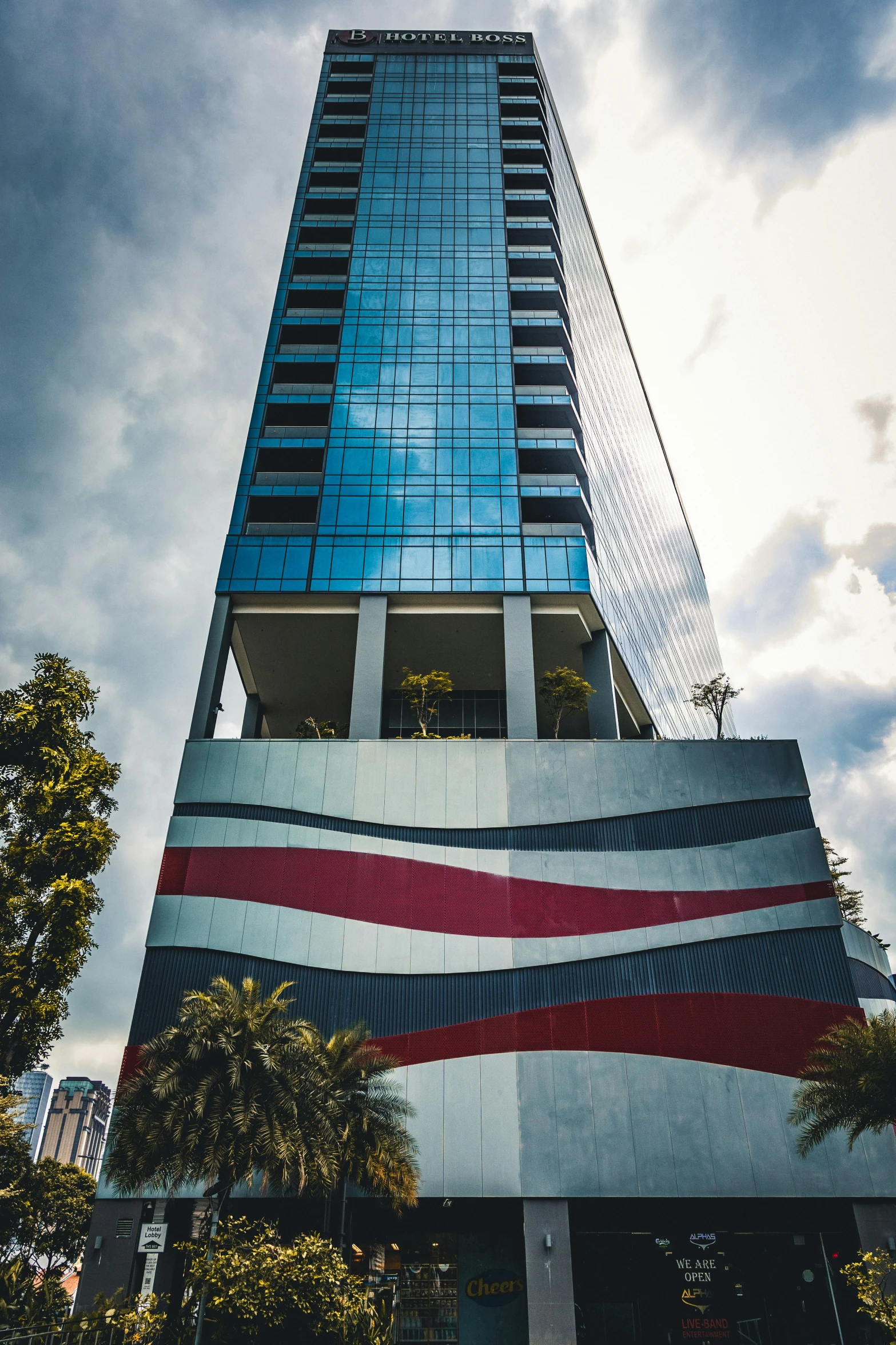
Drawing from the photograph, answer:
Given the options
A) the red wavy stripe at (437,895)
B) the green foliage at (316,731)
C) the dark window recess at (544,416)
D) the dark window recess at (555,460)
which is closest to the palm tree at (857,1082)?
the red wavy stripe at (437,895)

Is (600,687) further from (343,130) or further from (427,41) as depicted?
(427,41)

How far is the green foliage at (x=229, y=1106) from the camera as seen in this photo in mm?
21859

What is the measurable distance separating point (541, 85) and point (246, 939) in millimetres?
74581

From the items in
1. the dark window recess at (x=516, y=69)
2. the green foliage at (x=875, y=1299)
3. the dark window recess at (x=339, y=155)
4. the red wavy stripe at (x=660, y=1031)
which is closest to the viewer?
the green foliage at (x=875, y=1299)

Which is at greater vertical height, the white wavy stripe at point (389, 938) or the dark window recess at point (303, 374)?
the dark window recess at point (303, 374)

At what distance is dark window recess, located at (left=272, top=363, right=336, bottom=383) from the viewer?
52.6m

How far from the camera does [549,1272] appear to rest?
2873 cm

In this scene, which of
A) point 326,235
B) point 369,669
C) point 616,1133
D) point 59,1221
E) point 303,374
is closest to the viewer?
point 616,1133

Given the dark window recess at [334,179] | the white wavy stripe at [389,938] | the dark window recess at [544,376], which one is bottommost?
the white wavy stripe at [389,938]

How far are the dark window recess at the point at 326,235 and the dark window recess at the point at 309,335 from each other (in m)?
8.74

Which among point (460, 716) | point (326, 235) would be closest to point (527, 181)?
point (326, 235)

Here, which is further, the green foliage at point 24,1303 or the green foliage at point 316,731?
the green foliage at point 316,731

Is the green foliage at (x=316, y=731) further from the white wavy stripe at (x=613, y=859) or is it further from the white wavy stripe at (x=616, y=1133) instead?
the white wavy stripe at (x=616, y=1133)

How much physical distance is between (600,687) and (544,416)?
744 inches
